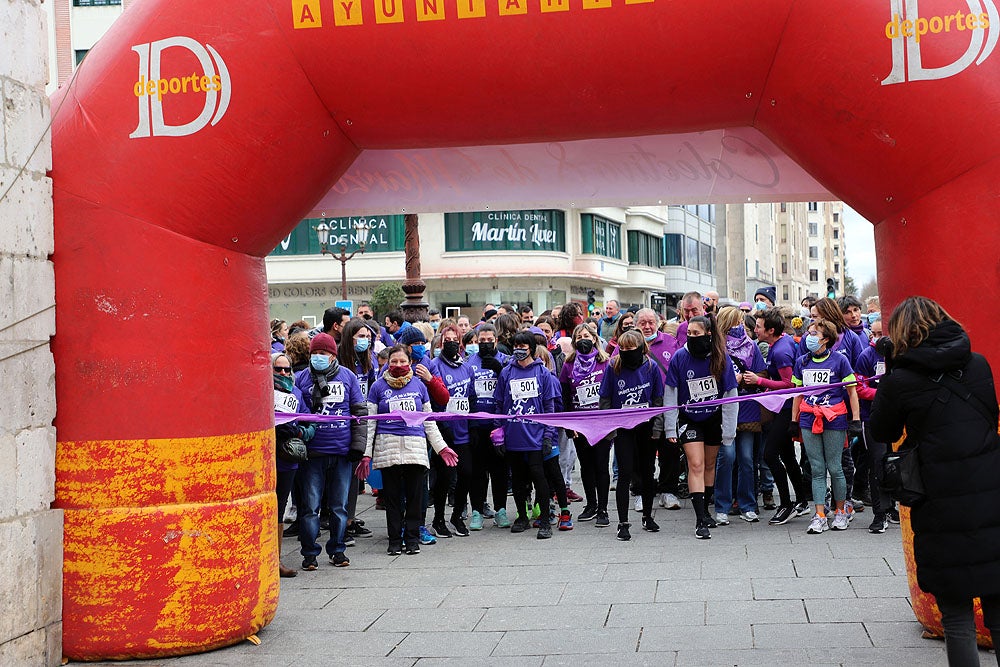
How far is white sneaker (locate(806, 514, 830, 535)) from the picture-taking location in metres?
9.00

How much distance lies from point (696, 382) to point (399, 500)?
107 inches

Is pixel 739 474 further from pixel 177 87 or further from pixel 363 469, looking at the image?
pixel 177 87

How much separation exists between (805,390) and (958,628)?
14.8ft

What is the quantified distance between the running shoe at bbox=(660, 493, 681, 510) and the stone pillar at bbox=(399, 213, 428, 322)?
5.89 metres

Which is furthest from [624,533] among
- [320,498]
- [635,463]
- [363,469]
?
[320,498]

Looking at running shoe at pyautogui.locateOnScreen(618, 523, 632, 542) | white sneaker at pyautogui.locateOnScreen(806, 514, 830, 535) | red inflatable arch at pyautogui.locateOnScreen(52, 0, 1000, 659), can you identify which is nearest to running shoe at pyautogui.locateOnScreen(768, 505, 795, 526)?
white sneaker at pyautogui.locateOnScreen(806, 514, 830, 535)

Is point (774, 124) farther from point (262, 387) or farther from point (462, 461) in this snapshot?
point (462, 461)

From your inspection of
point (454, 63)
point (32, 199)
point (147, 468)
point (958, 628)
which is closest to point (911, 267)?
point (958, 628)

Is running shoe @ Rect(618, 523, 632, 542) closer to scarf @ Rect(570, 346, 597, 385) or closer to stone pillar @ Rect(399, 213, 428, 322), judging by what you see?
scarf @ Rect(570, 346, 597, 385)

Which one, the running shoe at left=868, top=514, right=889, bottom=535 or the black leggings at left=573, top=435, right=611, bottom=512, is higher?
the black leggings at left=573, top=435, right=611, bottom=512

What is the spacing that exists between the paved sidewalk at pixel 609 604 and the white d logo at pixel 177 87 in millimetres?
2842

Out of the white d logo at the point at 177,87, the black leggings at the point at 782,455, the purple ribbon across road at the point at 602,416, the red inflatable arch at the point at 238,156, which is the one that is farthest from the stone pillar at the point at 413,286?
the white d logo at the point at 177,87

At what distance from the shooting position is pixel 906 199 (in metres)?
5.58

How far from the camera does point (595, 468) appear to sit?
33.2 feet
